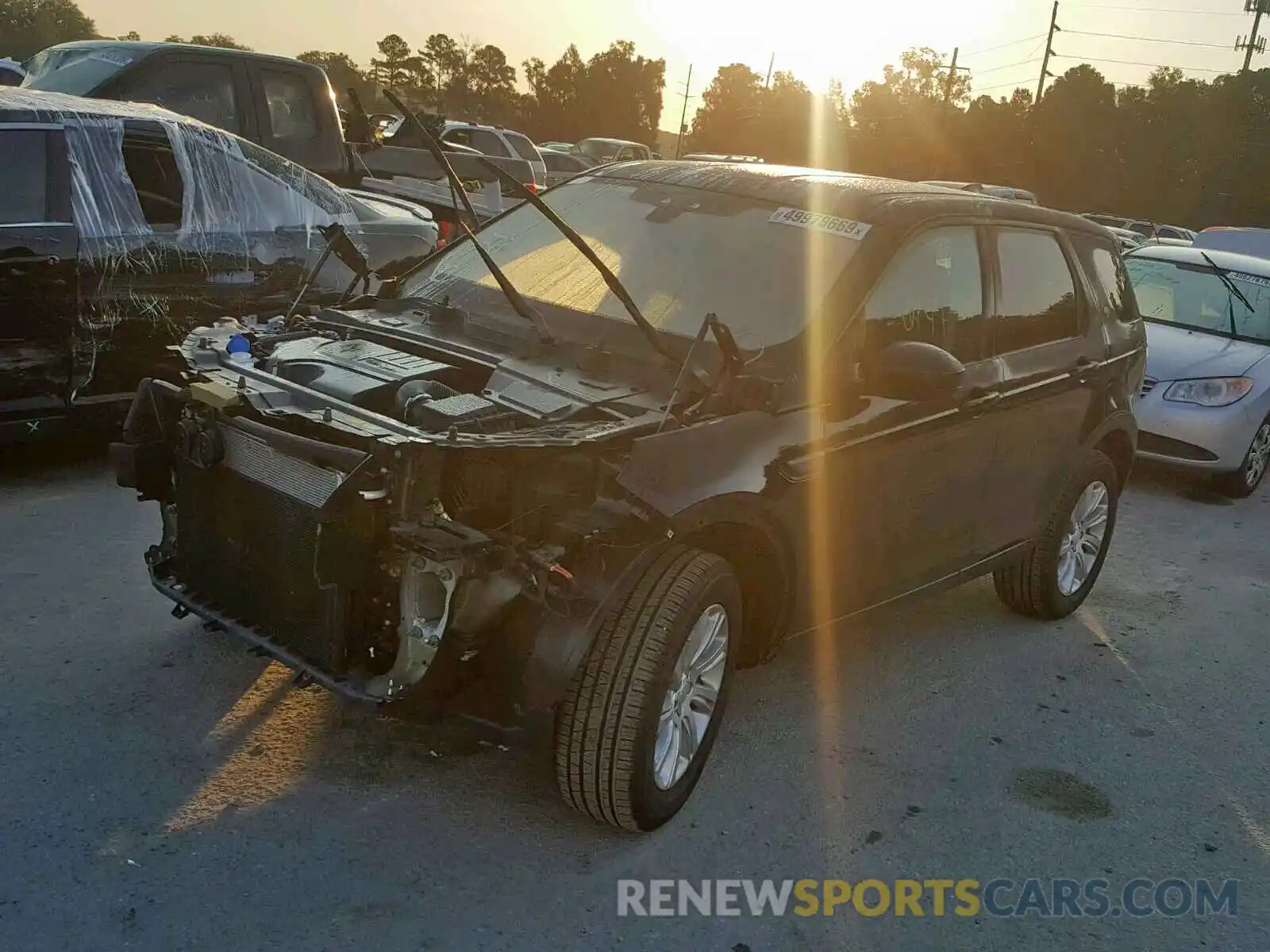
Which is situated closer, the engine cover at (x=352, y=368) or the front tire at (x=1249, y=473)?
the engine cover at (x=352, y=368)

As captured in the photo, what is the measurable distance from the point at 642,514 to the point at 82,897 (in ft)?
5.50

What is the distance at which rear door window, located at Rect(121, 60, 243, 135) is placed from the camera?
8930 mm

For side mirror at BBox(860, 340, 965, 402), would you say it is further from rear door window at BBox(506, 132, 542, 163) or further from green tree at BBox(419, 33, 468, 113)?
green tree at BBox(419, 33, 468, 113)

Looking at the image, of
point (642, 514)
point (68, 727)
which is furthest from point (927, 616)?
point (68, 727)

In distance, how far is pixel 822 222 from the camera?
13.6ft

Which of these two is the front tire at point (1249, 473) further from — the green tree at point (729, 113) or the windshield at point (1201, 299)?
the green tree at point (729, 113)

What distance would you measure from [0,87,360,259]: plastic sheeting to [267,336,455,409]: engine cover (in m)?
2.40

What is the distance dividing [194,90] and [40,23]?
58.6m

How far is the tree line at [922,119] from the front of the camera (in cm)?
5528

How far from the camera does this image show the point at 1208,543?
7.14 m

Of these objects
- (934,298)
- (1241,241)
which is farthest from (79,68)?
(1241,241)

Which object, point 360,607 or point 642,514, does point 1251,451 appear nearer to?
point 642,514

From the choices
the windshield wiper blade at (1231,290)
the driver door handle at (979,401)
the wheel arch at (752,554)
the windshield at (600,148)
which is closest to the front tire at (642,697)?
the wheel arch at (752,554)

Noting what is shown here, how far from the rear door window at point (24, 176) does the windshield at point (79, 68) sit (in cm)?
349
